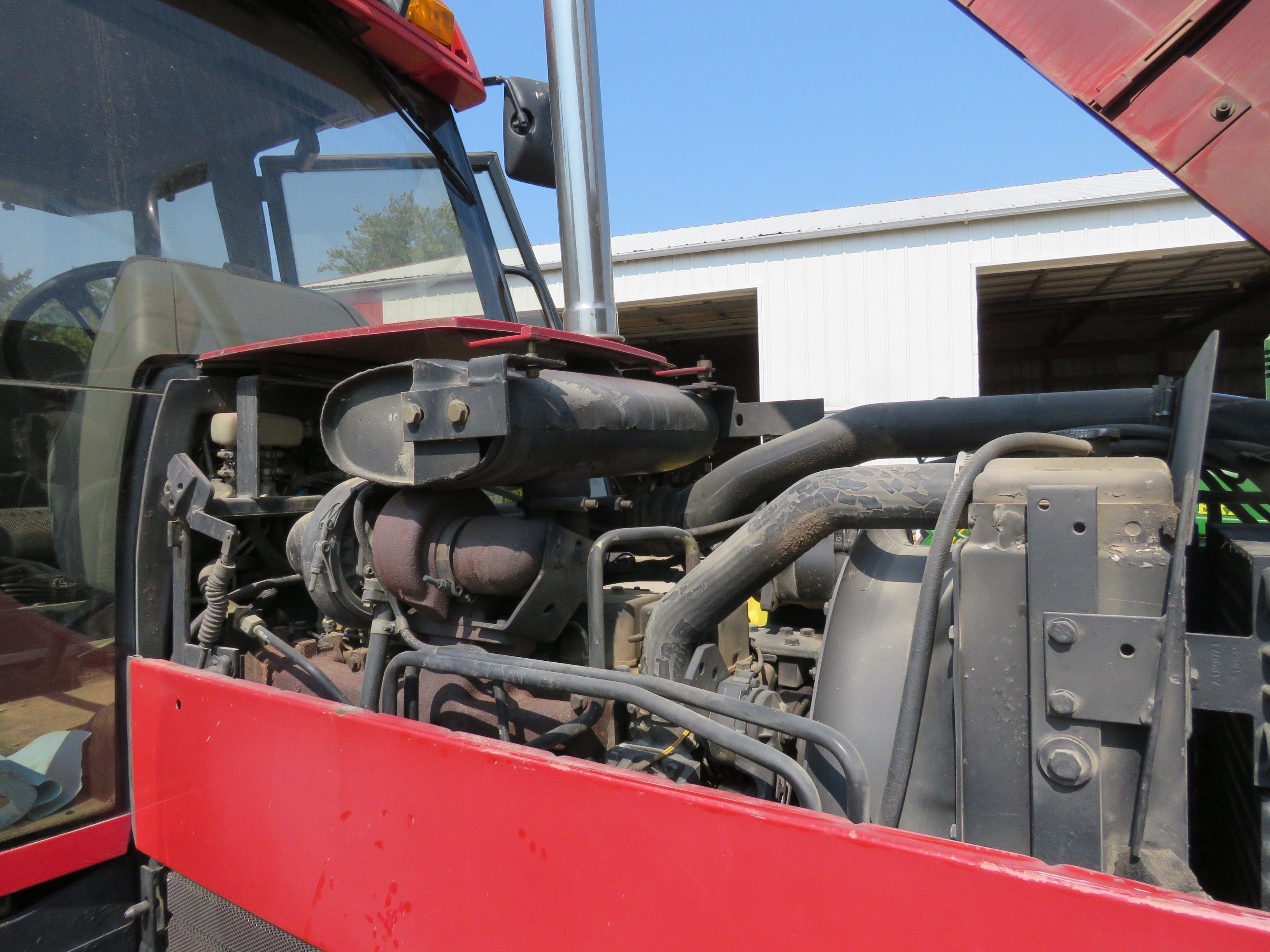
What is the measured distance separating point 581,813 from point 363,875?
47 cm

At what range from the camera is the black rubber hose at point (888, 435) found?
1.74 m

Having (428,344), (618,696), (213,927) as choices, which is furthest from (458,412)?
(213,927)

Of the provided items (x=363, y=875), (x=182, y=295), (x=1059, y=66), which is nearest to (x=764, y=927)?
(x=363, y=875)

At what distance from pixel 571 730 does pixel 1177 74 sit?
150cm

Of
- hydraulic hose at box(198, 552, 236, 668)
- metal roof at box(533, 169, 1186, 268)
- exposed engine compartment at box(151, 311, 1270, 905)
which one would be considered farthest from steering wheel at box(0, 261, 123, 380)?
metal roof at box(533, 169, 1186, 268)

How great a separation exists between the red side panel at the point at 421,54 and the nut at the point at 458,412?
1479mm

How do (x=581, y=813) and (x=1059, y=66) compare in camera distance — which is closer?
(x=581, y=813)

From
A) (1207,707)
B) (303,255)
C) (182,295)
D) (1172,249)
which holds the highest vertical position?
(1172,249)

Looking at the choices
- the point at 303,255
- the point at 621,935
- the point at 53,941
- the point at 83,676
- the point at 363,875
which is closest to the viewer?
the point at 621,935

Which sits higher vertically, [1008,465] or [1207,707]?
[1008,465]

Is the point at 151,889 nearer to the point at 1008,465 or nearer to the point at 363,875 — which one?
the point at 363,875

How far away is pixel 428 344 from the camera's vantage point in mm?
1501

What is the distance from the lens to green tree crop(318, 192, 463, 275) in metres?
2.47

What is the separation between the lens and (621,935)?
3.54ft
